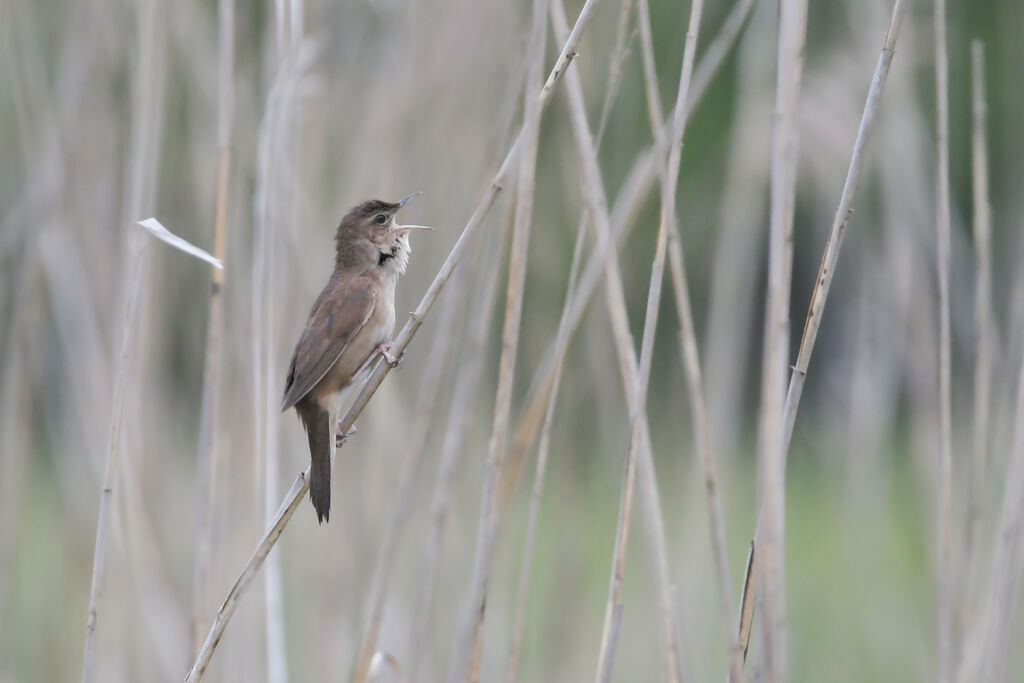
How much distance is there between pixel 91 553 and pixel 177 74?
57.3 inches

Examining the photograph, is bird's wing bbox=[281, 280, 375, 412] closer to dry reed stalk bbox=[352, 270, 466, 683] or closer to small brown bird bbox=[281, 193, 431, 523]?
small brown bird bbox=[281, 193, 431, 523]

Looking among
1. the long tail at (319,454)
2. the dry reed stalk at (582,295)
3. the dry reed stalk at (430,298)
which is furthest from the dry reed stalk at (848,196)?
the long tail at (319,454)

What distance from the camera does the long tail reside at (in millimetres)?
1927

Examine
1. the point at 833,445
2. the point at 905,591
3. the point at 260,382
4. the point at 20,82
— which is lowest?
the point at 905,591

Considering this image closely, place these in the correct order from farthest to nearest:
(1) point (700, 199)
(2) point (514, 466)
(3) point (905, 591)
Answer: (1) point (700, 199), (3) point (905, 591), (2) point (514, 466)

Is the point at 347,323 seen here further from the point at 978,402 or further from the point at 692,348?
the point at 978,402

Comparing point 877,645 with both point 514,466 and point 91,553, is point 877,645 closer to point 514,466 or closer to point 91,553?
point 514,466

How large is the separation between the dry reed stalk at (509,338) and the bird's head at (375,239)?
0.86 metres

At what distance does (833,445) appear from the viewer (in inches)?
152

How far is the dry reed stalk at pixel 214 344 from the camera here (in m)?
1.84

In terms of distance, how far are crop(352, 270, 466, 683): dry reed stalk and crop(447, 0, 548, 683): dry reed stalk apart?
0.15 m

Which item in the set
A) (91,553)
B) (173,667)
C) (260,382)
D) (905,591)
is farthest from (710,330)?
(905,591)

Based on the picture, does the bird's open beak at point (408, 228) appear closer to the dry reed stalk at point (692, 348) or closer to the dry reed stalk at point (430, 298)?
the dry reed stalk at point (430, 298)

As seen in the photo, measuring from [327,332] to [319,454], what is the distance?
30 centimetres
